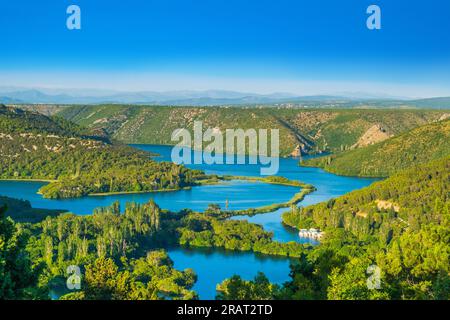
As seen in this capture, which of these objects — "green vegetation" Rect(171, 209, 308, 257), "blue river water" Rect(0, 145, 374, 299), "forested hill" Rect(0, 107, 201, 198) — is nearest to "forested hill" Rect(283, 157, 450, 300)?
"green vegetation" Rect(171, 209, 308, 257)

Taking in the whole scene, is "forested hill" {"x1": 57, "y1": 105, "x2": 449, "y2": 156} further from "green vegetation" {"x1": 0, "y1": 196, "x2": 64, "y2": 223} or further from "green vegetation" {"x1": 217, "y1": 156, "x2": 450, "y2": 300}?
"green vegetation" {"x1": 217, "y1": 156, "x2": 450, "y2": 300}

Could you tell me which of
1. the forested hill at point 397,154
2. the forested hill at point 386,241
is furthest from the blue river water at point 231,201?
the forested hill at point 397,154

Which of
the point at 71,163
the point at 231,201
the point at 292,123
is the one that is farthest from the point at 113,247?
the point at 292,123

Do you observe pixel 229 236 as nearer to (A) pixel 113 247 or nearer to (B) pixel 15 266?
(A) pixel 113 247
